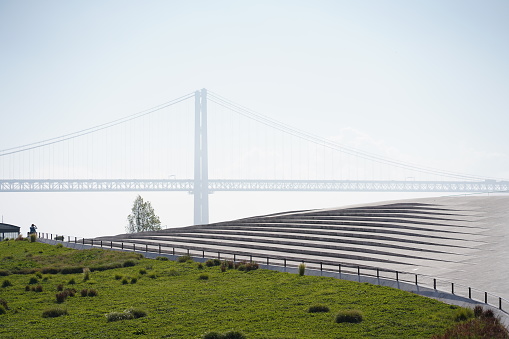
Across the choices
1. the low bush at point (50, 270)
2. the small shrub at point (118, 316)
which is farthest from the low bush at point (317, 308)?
the low bush at point (50, 270)

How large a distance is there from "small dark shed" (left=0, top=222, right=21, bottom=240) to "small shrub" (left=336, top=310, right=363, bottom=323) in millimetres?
38631

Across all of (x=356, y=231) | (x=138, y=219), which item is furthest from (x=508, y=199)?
(x=138, y=219)

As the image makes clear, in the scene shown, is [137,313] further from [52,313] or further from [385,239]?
[385,239]

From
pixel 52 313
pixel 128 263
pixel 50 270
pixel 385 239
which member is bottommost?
pixel 52 313

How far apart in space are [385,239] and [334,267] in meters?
6.53

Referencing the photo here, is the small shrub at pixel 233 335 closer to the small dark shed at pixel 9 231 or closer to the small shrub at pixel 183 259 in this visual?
the small shrub at pixel 183 259

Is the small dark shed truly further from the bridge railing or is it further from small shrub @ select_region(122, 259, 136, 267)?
small shrub @ select_region(122, 259, 136, 267)

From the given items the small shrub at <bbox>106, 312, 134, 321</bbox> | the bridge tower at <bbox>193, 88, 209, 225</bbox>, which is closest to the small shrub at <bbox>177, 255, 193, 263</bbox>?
the small shrub at <bbox>106, 312, 134, 321</bbox>

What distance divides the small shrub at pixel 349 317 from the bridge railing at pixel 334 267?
4.26m

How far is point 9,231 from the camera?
163ft

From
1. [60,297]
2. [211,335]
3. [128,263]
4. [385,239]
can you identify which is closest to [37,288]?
[60,297]

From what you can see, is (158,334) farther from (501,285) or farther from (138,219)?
(138,219)

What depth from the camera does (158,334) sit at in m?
17.7

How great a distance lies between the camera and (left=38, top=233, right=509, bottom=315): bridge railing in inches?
809
